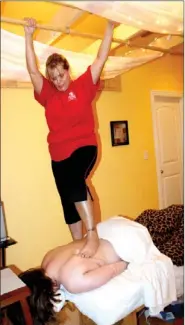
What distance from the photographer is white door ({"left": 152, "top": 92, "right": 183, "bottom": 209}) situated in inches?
Answer: 44.6

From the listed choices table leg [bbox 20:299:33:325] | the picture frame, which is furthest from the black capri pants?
table leg [bbox 20:299:33:325]

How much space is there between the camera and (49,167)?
1131mm

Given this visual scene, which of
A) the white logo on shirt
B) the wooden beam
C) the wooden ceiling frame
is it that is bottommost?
the white logo on shirt

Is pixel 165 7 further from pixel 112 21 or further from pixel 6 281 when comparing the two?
pixel 6 281

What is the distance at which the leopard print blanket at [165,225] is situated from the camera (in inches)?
45.6

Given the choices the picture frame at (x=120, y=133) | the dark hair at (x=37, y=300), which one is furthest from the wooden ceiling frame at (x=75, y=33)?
the dark hair at (x=37, y=300)

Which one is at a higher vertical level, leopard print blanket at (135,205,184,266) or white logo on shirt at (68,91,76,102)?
white logo on shirt at (68,91,76,102)

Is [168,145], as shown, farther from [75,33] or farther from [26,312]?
[26,312]

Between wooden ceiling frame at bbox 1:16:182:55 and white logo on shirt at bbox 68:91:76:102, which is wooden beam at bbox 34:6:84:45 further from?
white logo on shirt at bbox 68:91:76:102

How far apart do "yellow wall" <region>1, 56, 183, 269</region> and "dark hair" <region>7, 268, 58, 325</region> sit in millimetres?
150

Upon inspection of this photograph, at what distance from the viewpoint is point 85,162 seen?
0.97 metres

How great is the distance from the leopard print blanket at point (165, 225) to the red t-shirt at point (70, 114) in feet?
1.73

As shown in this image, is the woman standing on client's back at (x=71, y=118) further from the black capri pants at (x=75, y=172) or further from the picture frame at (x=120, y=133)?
the picture frame at (x=120, y=133)

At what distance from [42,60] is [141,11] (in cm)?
48
